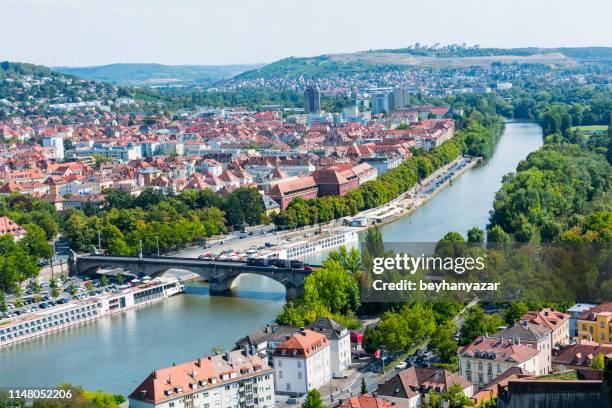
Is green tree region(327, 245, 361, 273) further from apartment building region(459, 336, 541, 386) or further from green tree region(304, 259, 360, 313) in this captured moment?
apartment building region(459, 336, 541, 386)

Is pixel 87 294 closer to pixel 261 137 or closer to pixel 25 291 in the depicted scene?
pixel 25 291

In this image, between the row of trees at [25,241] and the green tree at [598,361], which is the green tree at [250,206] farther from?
the green tree at [598,361]

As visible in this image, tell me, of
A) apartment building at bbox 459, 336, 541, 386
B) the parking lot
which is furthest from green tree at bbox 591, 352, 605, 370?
the parking lot

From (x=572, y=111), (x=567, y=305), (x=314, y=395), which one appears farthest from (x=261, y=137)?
(x=314, y=395)

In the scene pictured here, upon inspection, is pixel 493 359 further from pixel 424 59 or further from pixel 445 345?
pixel 424 59

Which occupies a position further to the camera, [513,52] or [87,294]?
[513,52]

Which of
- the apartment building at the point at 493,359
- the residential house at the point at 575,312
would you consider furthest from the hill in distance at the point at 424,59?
the apartment building at the point at 493,359
